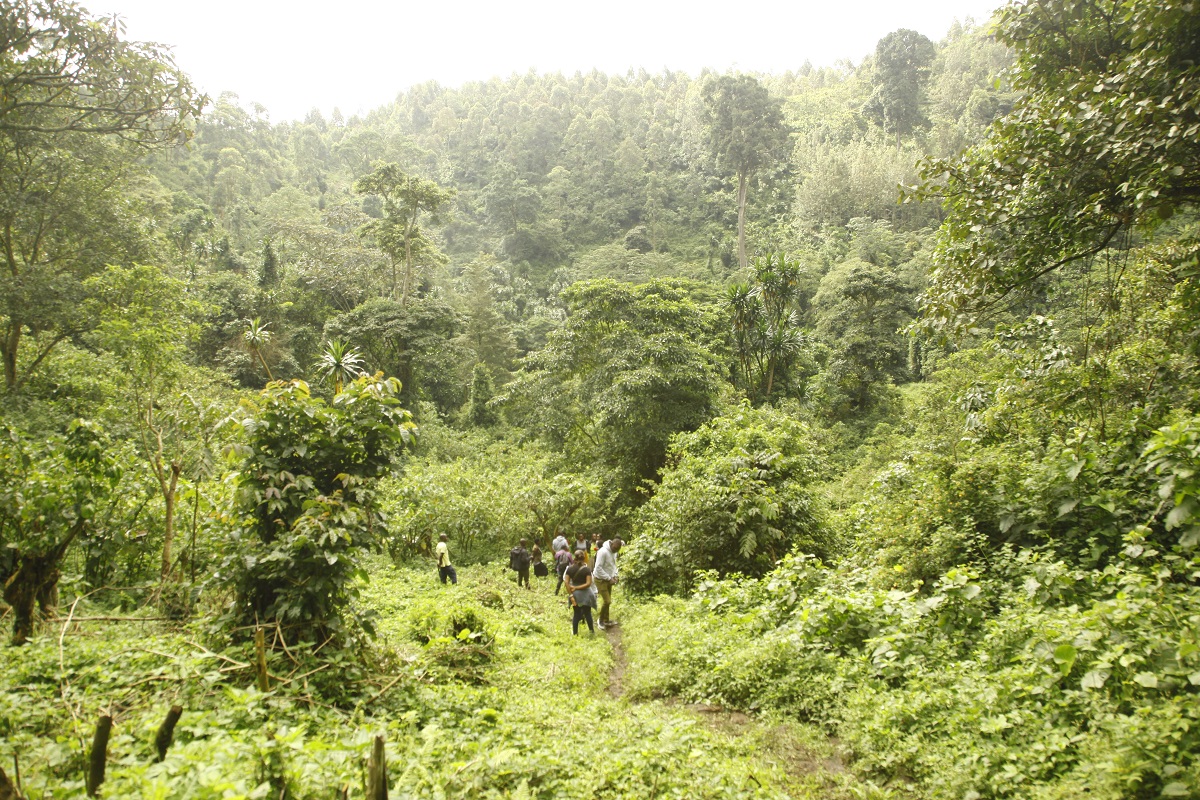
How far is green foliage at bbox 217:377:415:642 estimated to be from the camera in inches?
173

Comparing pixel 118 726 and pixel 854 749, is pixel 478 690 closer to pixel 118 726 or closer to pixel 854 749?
pixel 118 726

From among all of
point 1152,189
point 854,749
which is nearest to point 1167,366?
point 1152,189

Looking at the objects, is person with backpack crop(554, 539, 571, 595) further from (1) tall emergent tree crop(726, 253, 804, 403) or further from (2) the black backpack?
(1) tall emergent tree crop(726, 253, 804, 403)

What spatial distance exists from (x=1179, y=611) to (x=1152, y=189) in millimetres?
2808

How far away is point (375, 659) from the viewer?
4.68 meters

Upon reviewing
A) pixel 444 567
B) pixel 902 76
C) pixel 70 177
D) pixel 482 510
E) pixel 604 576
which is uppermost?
pixel 902 76

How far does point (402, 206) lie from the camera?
27172 millimetres

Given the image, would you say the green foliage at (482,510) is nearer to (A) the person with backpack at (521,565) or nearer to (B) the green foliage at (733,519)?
(A) the person with backpack at (521,565)

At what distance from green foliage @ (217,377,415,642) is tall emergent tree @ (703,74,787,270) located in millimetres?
38247

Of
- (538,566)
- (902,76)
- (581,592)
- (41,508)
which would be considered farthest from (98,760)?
(902,76)

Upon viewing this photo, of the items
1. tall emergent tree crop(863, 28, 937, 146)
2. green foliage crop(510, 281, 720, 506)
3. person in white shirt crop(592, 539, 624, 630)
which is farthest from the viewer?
tall emergent tree crop(863, 28, 937, 146)

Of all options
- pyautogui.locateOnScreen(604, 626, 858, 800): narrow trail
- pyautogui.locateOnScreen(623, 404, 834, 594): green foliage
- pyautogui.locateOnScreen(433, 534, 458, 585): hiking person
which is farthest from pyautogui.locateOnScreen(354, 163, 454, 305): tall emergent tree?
pyautogui.locateOnScreen(604, 626, 858, 800): narrow trail

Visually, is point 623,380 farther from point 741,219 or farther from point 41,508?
point 741,219

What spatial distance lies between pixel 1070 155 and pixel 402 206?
87.0ft
